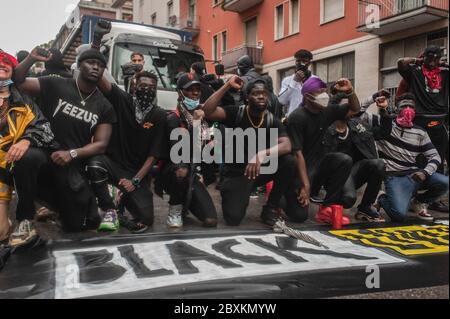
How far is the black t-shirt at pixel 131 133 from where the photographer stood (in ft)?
13.6

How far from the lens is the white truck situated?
26.2ft

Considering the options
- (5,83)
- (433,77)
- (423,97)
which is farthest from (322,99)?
(5,83)

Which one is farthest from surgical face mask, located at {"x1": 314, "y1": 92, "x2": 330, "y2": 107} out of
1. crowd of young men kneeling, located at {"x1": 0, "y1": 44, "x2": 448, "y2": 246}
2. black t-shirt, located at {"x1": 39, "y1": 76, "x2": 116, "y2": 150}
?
black t-shirt, located at {"x1": 39, "y1": 76, "x2": 116, "y2": 150}

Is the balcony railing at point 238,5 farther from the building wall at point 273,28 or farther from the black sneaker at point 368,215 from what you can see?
the black sneaker at point 368,215

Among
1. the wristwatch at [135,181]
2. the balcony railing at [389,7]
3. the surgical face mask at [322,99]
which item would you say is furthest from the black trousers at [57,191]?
the balcony railing at [389,7]

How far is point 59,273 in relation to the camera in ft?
8.80

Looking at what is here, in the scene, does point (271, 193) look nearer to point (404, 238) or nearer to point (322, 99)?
point (322, 99)

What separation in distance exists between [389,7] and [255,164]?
1301 centimetres

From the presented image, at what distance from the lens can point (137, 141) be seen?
4207 millimetres

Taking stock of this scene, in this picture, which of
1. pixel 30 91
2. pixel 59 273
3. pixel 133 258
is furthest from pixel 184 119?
pixel 59 273
